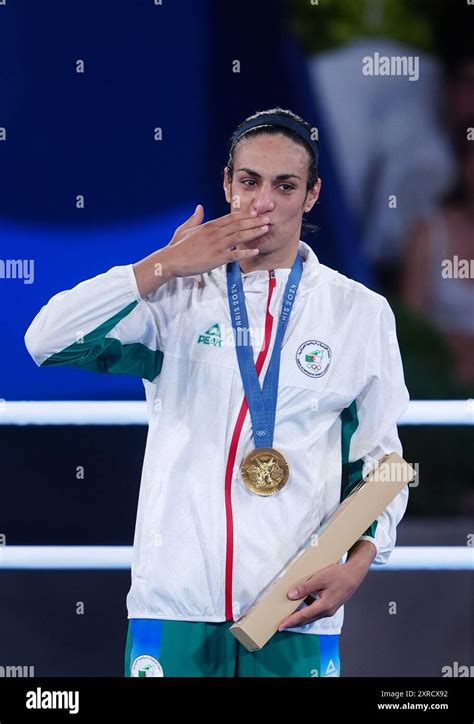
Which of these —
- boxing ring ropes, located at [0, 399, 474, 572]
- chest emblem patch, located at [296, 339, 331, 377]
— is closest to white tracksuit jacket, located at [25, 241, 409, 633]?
chest emblem patch, located at [296, 339, 331, 377]

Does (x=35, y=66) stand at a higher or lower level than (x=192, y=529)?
higher

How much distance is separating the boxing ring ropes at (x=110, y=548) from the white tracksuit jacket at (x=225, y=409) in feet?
2.89

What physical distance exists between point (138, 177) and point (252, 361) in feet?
5.14

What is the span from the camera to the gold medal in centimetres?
239

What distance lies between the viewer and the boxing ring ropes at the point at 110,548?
136 inches

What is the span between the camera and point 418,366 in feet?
13.6

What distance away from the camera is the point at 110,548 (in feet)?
11.4

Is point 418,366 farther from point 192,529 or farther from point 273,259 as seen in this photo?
point 192,529

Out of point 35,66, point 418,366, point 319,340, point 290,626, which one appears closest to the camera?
point 290,626

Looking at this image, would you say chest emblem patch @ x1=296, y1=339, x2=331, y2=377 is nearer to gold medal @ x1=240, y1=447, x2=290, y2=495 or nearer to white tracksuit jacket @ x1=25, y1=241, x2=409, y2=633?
white tracksuit jacket @ x1=25, y1=241, x2=409, y2=633

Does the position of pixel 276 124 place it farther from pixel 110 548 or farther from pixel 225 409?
pixel 110 548

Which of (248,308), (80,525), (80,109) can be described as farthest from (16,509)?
(248,308)

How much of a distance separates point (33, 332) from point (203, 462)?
0.50 metres

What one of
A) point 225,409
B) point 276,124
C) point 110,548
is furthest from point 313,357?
point 110,548
